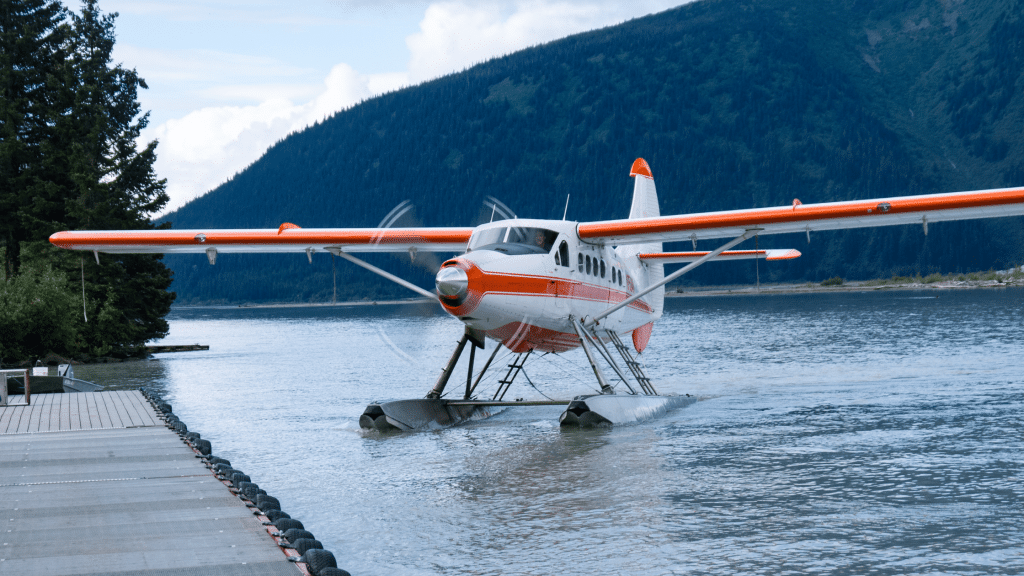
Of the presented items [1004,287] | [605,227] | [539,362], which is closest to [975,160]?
[1004,287]

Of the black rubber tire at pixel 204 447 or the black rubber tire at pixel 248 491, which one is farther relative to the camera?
the black rubber tire at pixel 204 447

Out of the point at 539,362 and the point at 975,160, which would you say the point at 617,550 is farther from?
the point at 975,160

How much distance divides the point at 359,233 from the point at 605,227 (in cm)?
413

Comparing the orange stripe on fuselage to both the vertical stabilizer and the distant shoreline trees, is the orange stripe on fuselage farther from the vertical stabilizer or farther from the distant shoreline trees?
the distant shoreline trees

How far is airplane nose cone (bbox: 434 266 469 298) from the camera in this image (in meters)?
11.6

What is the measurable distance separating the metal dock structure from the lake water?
1.27 metres

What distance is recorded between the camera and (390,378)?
27.2 m

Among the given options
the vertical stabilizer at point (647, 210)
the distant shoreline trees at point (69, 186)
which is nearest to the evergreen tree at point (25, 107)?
the distant shoreline trees at point (69, 186)

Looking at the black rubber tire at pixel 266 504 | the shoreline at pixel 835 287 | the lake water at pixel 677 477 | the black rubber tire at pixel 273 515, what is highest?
the black rubber tire at pixel 266 504

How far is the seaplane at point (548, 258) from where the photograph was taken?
40.3ft

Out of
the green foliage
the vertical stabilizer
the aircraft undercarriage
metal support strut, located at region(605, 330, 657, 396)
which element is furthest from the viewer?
the green foliage

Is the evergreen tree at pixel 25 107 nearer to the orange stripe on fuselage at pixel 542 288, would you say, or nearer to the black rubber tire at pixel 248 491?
the orange stripe on fuselage at pixel 542 288

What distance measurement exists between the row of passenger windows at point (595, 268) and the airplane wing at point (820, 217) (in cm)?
32

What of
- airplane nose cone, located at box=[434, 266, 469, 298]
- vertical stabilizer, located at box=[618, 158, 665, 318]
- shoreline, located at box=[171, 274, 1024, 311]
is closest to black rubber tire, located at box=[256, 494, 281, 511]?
airplane nose cone, located at box=[434, 266, 469, 298]
